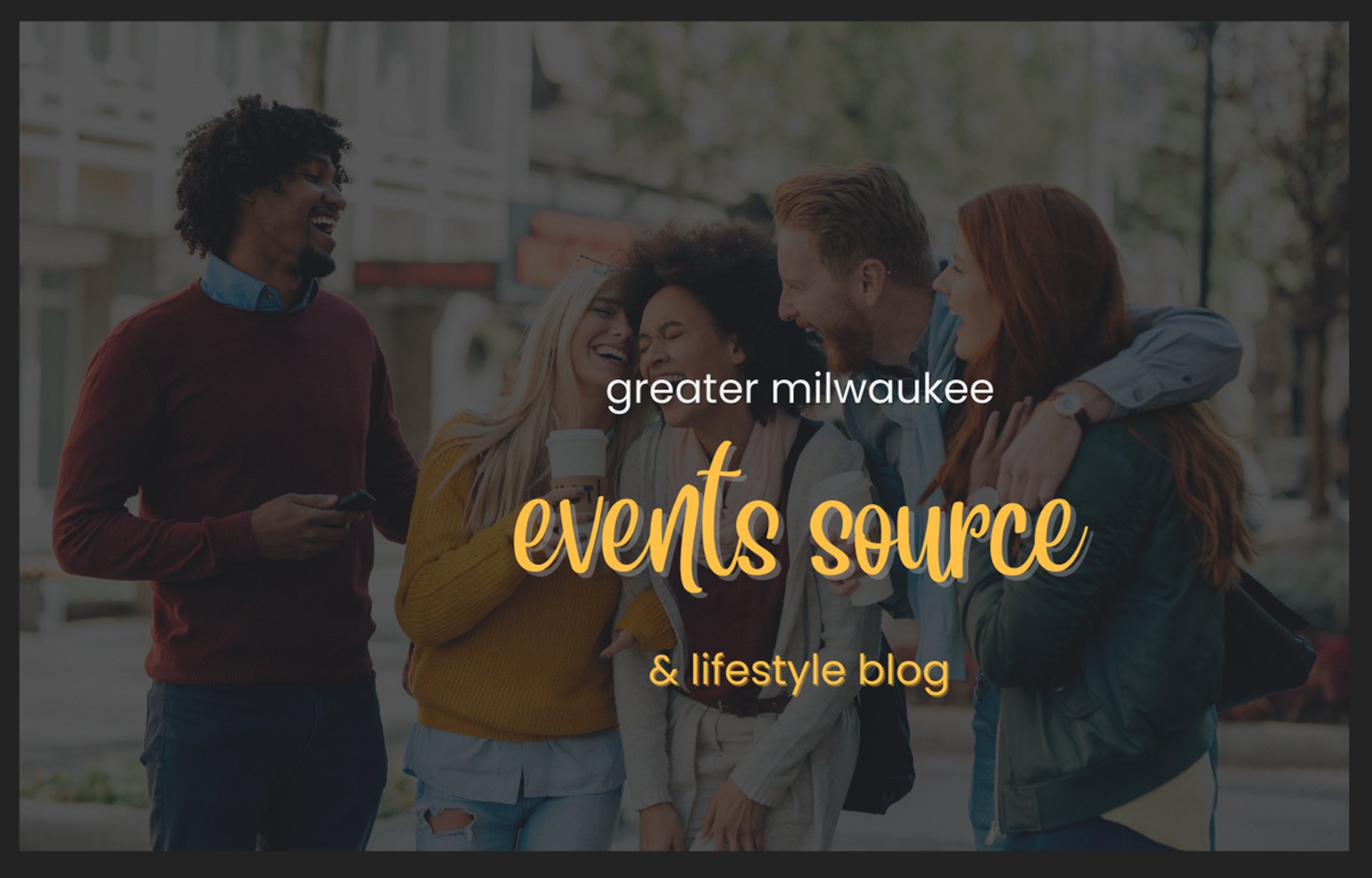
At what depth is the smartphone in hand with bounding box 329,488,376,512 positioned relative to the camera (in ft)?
10.4

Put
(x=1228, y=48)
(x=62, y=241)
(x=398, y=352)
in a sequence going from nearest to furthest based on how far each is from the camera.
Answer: (x=1228, y=48) < (x=62, y=241) < (x=398, y=352)

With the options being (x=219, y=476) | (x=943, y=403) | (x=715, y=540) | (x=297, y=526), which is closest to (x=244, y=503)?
(x=219, y=476)

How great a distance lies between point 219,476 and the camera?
10.8ft

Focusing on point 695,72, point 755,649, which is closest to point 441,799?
point 755,649

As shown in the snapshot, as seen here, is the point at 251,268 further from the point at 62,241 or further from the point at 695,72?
the point at 695,72

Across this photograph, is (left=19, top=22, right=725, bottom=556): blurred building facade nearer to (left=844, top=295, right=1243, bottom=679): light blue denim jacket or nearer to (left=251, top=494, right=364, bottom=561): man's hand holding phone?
(left=251, top=494, right=364, bottom=561): man's hand holding phone

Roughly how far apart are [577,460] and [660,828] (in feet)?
2.73

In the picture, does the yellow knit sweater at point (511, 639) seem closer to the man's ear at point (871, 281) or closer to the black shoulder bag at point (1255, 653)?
the man's ear at point (871, 281)

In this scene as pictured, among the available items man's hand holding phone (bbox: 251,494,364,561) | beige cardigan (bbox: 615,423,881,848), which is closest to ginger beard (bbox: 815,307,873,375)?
beige cardigan (bbox: 615,423,881,848)

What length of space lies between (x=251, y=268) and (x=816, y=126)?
1762cm

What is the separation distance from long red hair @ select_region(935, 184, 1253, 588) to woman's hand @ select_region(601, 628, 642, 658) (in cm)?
82

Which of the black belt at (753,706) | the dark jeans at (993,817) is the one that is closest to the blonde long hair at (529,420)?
the black belt at (753,706)

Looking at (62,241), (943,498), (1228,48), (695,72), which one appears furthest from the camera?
(695,72)

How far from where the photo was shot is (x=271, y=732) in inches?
131
